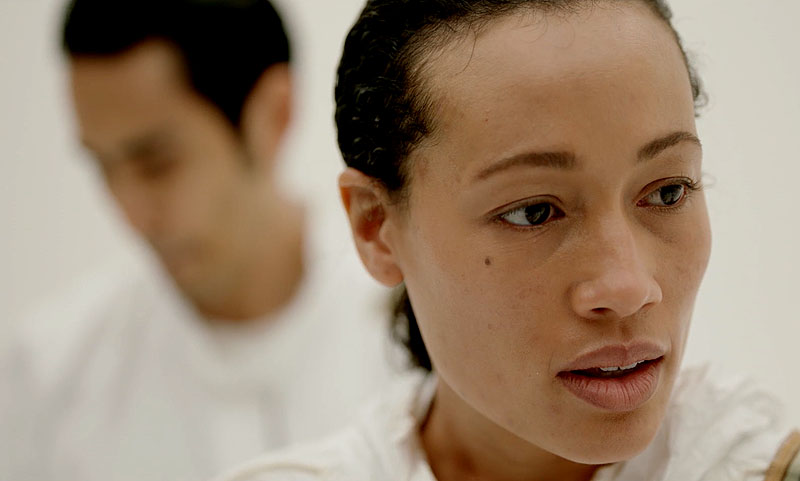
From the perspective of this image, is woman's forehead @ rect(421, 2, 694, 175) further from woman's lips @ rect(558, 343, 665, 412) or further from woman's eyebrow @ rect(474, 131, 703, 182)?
woman's lips @ rect(558, 343, 665, 412)

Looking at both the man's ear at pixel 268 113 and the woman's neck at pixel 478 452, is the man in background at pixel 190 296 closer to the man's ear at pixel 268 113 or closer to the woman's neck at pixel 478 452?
the man's ear at pixel 268 113

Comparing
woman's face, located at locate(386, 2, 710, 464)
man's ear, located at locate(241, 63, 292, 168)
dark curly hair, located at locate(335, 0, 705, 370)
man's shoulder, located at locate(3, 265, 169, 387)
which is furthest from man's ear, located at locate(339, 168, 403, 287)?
man's shoulder, located at locate(3, 265, 169, 387)

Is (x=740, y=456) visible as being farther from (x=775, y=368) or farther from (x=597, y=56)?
(x=775, y=368)

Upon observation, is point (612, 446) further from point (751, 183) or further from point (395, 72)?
point (751, 183)

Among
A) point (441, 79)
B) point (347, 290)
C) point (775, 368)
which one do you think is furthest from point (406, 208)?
point (347, 290)

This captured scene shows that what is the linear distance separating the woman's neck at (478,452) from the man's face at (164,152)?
37.3 inches

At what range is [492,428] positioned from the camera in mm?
1013

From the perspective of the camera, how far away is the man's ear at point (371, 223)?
1028 mm

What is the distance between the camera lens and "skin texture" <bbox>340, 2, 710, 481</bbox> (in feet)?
2.71

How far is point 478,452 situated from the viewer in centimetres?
103

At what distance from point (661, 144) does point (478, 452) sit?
1.23 ft

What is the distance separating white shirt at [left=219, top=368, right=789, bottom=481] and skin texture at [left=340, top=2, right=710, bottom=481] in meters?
0.06

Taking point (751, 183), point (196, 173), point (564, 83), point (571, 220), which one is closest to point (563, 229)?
point (571, 220)

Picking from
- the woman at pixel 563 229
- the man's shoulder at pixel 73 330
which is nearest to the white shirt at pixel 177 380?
the man's shoulder at pixel 73 330
